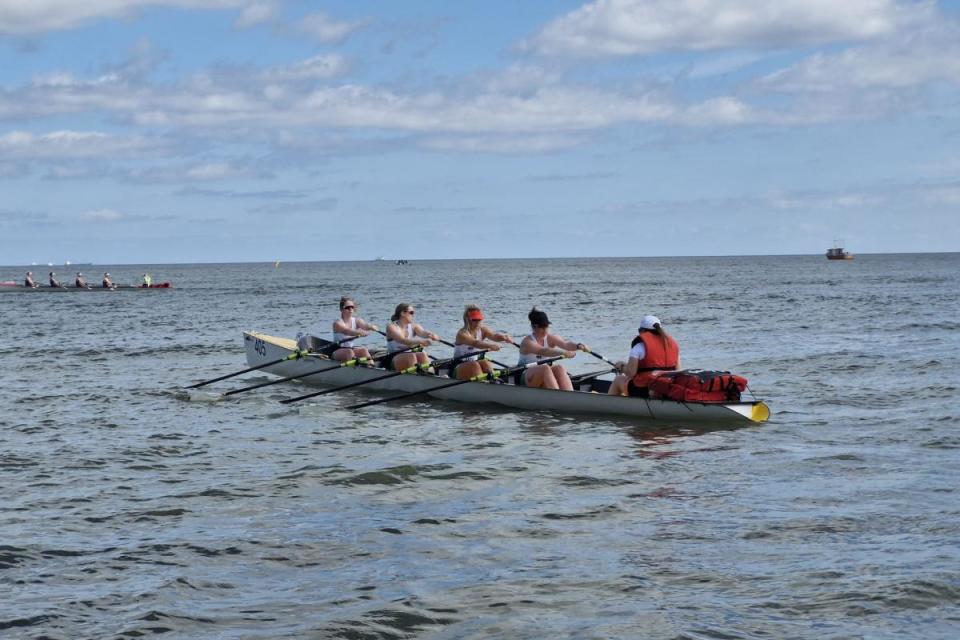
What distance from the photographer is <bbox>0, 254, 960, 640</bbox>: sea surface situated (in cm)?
783

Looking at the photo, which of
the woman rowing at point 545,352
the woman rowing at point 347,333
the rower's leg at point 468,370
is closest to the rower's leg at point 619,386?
the woman rowing at point 545,352

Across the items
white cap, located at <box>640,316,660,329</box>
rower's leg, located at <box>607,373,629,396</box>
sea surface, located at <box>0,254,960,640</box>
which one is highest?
white cap, located at <box>640,316,660,329</box>

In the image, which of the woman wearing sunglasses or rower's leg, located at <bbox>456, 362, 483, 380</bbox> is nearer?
rower's leg, located at <bbox>456, 362, 483, 380</bbox>

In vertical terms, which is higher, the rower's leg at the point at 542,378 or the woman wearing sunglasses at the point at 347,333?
the woman wearing sunglasses at the point at 347,333

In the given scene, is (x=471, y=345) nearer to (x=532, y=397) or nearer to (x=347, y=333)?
(x=532, y=397)

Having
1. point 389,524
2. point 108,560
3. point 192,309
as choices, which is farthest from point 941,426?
point 192,309

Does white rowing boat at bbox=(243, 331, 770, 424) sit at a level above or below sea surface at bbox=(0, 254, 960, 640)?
above

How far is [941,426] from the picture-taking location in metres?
15.7

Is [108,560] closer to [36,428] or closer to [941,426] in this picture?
[36,428]

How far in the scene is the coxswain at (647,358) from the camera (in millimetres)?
16156

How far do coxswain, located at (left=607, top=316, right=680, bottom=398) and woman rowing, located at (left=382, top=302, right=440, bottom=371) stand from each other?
204 inches

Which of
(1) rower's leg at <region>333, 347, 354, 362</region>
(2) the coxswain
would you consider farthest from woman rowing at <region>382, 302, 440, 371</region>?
(2) the coxswain

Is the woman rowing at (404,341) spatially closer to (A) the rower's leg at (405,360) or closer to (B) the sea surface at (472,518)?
(A) the rower's leg at (405,360)

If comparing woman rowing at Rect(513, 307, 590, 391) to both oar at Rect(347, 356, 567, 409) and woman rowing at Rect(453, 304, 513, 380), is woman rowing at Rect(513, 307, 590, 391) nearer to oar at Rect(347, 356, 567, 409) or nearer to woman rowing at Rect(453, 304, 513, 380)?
oar at Rect(347, 356, 567, 409)
